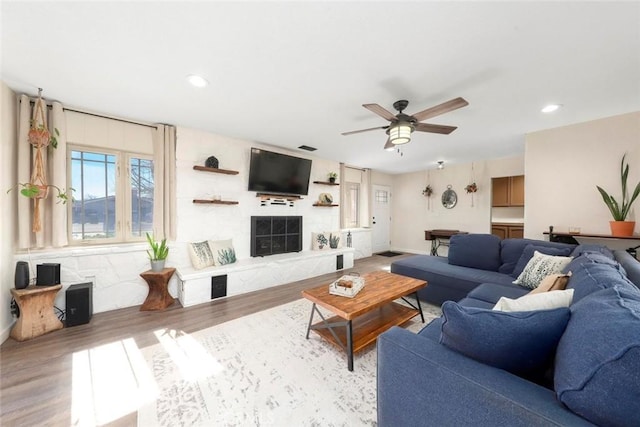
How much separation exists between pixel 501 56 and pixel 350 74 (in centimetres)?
118

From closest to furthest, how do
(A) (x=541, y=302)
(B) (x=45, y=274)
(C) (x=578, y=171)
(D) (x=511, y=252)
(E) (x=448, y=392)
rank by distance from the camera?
(E) (x=448, y=392) → (A) (x=541, y=302) → (B) (x=45, y=274) → (D) (x=511, y=252) → (C) (x=578, y=171)

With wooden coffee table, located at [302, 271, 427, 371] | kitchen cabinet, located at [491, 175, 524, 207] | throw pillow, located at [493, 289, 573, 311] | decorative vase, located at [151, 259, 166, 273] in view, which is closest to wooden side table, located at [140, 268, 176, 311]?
decorative vase, located at [151, 259, 166, 273]

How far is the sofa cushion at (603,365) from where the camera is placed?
2.00ft

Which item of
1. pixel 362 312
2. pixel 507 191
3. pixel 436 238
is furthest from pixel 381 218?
pixel 362 312

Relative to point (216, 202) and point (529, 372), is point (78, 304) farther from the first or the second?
point (529, 372)

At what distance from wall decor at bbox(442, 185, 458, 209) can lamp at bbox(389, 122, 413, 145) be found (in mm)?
4705

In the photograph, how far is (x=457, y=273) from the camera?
2.95 metres

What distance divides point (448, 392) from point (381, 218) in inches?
259

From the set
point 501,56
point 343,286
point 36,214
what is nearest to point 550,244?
point 501,56

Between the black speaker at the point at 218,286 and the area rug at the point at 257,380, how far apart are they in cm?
87

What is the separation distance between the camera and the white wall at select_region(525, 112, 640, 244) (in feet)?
9.62

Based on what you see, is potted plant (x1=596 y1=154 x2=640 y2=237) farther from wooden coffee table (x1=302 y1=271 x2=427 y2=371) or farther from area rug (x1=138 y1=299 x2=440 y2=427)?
area rug (x1=138 y1=299 x2=440 y2=427)

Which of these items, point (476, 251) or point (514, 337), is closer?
point (514, 337)

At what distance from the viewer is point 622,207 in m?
2.94
